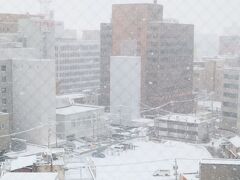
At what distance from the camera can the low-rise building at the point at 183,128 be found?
5.24 metres

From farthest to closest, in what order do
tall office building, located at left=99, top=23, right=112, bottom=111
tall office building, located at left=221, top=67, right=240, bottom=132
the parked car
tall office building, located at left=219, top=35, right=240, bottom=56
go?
tall office building, located at left=219, top=35, right=240, bottom=56 < tall office building, located at left=99, top=23, right=112, bottom=111 < tall office building, located at left=221, top=67, right=240, bottom=132 < the parked car

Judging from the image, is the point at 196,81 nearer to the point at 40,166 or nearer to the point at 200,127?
the point at 200,127

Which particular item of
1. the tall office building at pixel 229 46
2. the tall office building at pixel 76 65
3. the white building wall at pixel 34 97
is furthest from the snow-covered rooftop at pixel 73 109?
the tall office building at pixel 229 46

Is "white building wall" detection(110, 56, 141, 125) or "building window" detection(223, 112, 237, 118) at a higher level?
"white building wall" detection(110, 56, 141, 125)

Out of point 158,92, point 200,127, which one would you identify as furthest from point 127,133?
point 158,92

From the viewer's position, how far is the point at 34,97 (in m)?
4.71

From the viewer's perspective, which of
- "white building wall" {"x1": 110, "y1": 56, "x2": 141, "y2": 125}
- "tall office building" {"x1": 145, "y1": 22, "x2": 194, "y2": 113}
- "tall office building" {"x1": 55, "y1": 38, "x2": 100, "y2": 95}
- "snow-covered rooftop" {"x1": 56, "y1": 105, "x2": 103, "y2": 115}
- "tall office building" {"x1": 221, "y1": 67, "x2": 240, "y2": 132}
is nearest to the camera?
"snow-covered rooftop" {"x1": 56, "y1": 105, "x2": 103, "y2": 115}

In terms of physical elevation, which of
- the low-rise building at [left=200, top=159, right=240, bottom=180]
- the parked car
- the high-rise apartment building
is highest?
the high-rise apartment building

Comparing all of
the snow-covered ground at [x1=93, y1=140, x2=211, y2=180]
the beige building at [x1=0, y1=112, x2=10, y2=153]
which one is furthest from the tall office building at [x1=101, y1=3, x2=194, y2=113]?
the beige building at [x1=0, y1=112, x2=10, y2=153]

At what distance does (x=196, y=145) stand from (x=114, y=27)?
132 inches

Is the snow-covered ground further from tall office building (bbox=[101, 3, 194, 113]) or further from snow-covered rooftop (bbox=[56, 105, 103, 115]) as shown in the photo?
tall office building (bbox=[101, 3, 194, 113])

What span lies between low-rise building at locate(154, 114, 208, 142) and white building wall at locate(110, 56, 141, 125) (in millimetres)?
930

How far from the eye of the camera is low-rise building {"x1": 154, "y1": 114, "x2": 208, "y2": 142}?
206 inches

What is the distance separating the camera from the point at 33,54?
5570 millimetres
